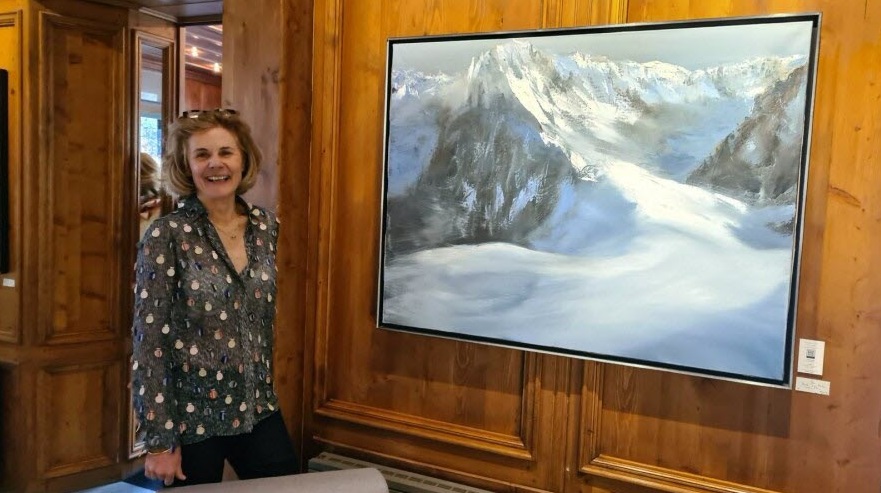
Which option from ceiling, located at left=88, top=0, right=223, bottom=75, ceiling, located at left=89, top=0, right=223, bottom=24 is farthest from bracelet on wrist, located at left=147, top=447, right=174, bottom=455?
ceiling, located at left=89, top=0, right=223, bottom=24

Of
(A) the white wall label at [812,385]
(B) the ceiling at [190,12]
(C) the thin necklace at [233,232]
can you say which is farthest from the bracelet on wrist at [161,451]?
(B) the ceiling at [190,12]

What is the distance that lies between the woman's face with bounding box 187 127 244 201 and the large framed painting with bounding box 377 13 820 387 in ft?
2.23

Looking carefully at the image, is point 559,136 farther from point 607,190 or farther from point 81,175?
point 81,175

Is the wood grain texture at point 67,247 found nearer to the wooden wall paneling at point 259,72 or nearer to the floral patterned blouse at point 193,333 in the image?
the wooden wall paneling at point 259,72

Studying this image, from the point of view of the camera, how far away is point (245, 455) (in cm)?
185

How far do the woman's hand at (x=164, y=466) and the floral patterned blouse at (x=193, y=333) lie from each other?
0.10 ft

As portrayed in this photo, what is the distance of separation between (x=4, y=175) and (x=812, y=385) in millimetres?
3476

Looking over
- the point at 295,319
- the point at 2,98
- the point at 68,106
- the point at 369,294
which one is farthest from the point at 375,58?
the point at 2,98

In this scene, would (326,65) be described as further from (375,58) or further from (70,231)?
(70,231)

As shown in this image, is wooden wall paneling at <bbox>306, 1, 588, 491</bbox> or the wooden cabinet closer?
wooden wall paneling at <bbox>306, 1, 588, 491</bbox>

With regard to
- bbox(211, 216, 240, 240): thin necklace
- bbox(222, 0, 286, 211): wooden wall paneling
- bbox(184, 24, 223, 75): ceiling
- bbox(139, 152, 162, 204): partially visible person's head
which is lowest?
bbox(211, 216, 240, 240): thin necklace

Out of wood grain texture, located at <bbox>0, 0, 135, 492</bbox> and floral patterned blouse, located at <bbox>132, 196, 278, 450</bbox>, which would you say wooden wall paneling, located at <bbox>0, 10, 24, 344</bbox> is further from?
floral patterned blouse, located at <bbox>132, 196, 278, 450</bbox>

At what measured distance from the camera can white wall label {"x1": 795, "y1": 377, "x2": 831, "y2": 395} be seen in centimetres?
184

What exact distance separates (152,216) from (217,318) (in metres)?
2.06
